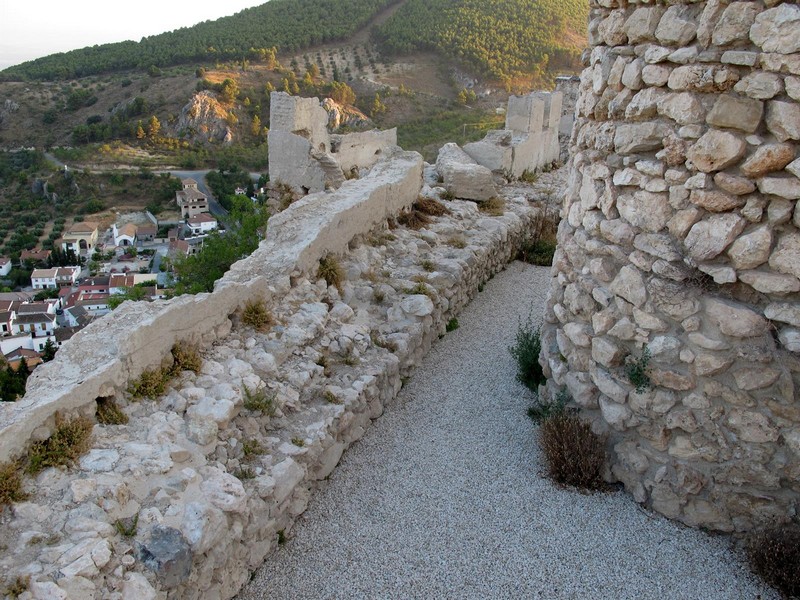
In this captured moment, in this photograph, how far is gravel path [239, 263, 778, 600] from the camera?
11.2ft

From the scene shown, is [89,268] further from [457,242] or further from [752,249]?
[752,249]

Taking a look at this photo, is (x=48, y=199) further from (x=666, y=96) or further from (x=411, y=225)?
(x=666, y=96)

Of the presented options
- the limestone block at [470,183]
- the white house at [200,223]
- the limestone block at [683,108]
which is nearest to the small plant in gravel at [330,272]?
the limestone block at [683,108]

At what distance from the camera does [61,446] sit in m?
3.06

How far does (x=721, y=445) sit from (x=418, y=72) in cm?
5174

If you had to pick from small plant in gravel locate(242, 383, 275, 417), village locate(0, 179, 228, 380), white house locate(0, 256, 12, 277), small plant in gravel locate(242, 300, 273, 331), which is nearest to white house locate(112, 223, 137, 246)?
village locate(0, 179, 228, 380)

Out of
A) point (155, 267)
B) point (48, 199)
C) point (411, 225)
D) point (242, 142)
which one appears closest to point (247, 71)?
point (242, 142)

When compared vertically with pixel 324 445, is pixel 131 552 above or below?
above

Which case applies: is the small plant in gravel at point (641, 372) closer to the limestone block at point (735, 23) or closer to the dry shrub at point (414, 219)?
the limestone block at point (735, 23)

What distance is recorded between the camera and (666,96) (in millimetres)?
3441

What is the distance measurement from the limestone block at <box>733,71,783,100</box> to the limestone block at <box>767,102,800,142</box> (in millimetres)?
53

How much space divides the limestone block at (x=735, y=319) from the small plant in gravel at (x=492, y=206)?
5.93 m

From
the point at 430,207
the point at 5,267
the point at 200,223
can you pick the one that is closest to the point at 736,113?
the point at 430,207

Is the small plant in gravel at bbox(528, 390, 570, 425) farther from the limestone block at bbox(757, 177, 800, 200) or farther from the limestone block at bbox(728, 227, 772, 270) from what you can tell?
the limestone block at bbox(757, 177, 800, 200)
